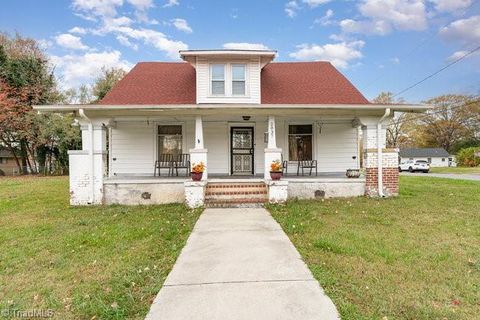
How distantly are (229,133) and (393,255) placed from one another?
8.07 m

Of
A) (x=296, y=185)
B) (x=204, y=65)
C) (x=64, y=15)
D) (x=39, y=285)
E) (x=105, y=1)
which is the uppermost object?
(x=64, y=15)

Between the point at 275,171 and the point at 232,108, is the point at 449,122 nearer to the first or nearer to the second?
the point at 275,171

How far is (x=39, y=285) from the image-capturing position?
3.56 metres

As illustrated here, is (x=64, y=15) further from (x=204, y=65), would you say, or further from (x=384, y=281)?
(x=384, y=281)

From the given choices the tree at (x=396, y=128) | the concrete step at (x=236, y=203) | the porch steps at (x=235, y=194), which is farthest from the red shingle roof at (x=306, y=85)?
the tree at (x=396, y=128)

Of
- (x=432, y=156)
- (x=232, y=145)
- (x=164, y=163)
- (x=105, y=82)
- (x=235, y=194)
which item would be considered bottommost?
(x=235, y=194)

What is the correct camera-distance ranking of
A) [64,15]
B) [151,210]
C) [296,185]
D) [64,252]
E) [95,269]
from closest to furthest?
[95,269], [64,252], [151,210], [296,185], [64,15]

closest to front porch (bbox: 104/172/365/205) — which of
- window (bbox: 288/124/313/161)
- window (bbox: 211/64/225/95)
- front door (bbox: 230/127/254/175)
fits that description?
front door (bbox: 230/127/254/175)

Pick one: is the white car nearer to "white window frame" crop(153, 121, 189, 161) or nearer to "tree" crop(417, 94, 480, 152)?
"tree" crop(417, 94, 480, 152)

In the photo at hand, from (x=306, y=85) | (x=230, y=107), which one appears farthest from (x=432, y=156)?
(x=230, y=107)

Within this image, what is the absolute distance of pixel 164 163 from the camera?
11.3 m

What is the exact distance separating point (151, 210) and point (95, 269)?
396 centimetres

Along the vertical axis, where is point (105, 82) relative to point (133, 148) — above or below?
above

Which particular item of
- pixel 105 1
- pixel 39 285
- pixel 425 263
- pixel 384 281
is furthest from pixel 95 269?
pixel 105 1
